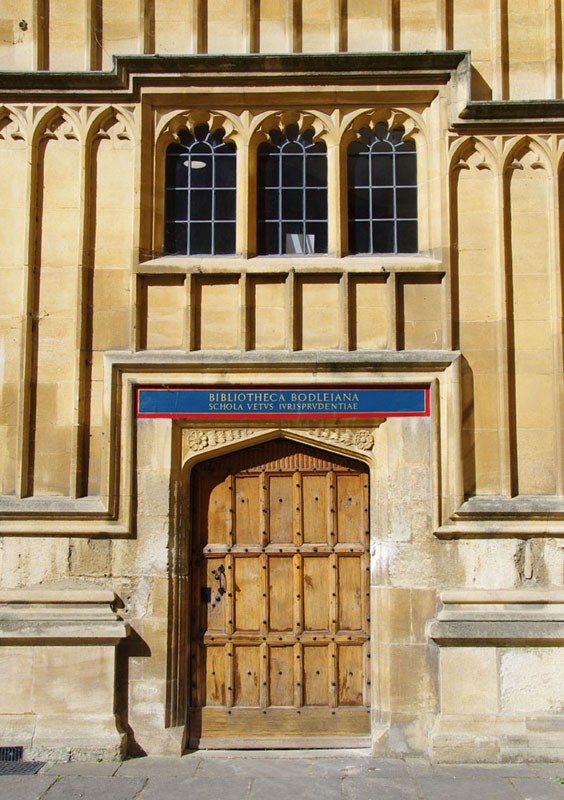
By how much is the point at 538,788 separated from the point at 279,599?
2.77 metres

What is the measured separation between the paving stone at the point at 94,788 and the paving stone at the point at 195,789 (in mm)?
78

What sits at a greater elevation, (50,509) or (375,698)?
(50,509)

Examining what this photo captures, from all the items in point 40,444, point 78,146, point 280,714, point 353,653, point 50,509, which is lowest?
point 280,714

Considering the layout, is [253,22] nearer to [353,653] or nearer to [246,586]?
[246,586]

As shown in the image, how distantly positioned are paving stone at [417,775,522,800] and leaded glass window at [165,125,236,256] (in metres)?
5.26

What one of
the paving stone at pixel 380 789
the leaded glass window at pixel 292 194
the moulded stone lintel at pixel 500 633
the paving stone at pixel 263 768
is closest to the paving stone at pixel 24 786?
the paving stone at pixel 263 768

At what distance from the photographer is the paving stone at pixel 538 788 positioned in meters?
6.72

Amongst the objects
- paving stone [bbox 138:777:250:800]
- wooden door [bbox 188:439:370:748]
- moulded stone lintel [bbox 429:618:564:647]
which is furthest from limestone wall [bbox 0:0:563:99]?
paving stone [bbox 138:777:250:800]

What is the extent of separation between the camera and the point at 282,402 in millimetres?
7969

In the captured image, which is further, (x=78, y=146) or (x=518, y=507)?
(x=78, y=146)

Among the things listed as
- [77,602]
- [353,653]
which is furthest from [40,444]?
[353,653]

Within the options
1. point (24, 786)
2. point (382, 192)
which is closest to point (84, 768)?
point (24, 786)

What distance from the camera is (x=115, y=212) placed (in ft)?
27.0

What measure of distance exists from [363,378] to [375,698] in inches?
119
